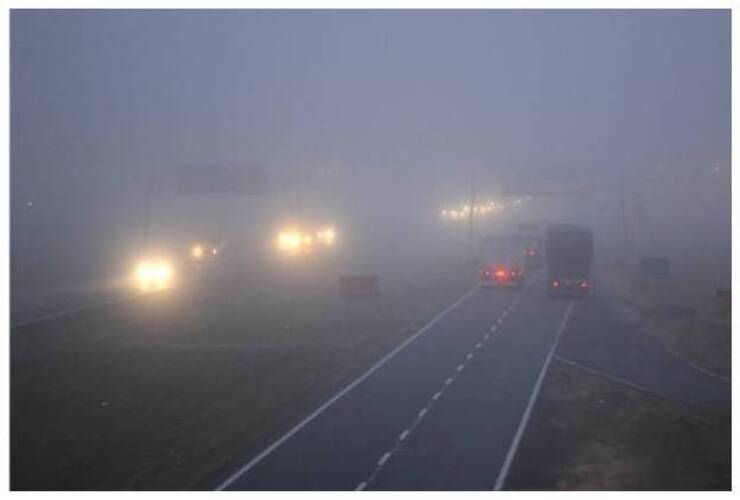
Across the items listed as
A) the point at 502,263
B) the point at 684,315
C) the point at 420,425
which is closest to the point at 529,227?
the point at 502,263

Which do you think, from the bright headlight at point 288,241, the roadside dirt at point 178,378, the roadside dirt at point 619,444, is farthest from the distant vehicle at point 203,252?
the roadside dirt at point 619,444

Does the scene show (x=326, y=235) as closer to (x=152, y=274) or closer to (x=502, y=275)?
(x=152, y=274)

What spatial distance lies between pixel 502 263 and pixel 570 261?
6.61 meters

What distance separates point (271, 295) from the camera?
54.9 meters

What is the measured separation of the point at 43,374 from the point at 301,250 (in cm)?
5993

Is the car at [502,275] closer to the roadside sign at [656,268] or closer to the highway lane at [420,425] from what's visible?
the roadside sign at [656,268]

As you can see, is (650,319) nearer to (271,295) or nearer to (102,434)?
(271,295)

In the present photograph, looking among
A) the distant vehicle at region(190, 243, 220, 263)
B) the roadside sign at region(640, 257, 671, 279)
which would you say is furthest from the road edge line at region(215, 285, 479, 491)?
the distant vehicle at region(190, 243, 220, 263)

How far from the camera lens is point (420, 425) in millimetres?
22016

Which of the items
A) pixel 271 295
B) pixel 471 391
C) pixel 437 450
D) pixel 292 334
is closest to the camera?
pixel 437 450

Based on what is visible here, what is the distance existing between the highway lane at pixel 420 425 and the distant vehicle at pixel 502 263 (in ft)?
66.4

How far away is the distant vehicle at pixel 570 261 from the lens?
50875 millimetres

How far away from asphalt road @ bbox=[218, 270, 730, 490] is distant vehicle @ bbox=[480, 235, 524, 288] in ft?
46.3

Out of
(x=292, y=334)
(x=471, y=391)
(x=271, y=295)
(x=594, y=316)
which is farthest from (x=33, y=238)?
(x=471, y=391)
